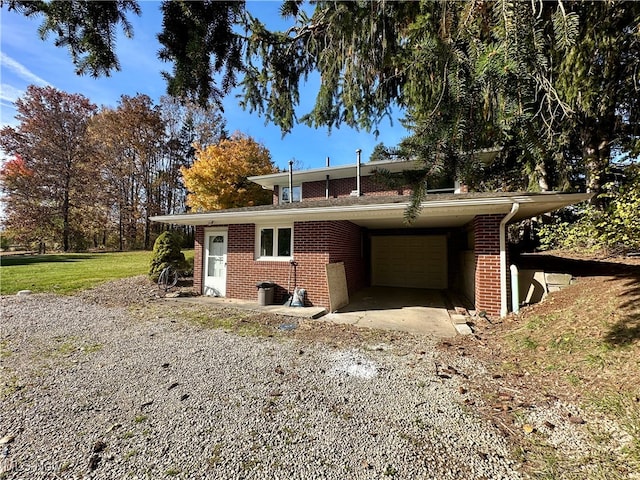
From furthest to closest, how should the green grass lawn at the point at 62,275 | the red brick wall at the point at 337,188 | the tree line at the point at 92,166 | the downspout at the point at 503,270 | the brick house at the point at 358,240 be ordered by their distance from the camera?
the tree line at the point at 92,166
the red brick wall at the point at 337,188
the green grass lawn at the point at 62,275
the brick house at the point at 358,240
the downspout at the point at 503,270

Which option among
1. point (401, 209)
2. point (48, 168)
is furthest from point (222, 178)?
point (401, 209)

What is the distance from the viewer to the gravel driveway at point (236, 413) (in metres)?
2.11

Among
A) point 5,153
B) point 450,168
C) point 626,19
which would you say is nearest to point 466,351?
point 450,168

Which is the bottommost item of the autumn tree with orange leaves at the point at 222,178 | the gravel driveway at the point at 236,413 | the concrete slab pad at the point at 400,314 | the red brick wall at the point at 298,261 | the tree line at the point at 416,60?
the concrete slab pad at the point at 400,314

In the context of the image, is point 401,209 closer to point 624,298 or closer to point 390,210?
point 390,210

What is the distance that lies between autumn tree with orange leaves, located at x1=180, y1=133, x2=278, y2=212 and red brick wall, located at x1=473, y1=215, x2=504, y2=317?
17026 mm

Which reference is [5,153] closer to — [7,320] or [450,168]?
[7,320]

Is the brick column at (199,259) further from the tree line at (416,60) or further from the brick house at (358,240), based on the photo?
the tree line at (416,60)

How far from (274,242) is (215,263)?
97.7 inches

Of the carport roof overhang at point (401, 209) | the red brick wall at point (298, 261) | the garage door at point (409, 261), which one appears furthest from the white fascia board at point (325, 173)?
the carport roof overhang at point (401, 209)

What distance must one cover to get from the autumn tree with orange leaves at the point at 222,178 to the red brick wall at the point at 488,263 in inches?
670

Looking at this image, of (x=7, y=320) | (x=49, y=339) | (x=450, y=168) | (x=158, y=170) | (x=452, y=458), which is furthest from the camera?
(x=158, y=170)

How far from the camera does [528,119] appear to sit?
203 centimetres

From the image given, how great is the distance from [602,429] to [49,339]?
7734 mm
